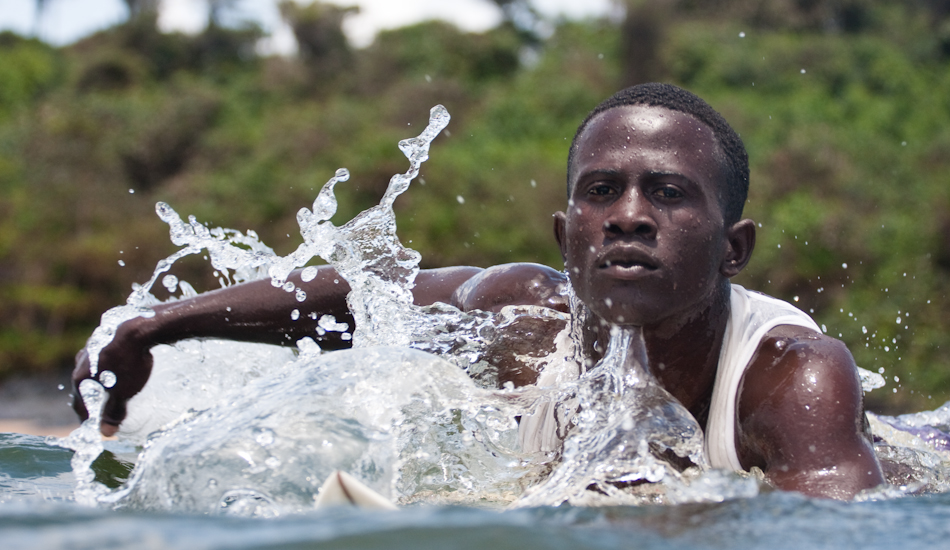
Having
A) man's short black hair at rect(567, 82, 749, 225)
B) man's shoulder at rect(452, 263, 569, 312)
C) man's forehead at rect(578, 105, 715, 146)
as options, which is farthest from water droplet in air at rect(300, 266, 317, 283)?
man's forehead at rect(578, 105, 715, 146)

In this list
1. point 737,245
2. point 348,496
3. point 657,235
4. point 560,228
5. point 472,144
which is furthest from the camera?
point 472,144

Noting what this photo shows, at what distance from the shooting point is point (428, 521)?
1.53 meters

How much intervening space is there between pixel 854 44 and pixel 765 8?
2.83 metres

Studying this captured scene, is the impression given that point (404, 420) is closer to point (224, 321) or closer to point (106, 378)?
point (224, 321)

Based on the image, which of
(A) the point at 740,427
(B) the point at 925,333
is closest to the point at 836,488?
(A) the point at 740,427

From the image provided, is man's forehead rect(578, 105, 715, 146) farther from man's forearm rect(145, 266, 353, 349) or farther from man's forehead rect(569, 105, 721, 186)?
man's forearm rect(145, 266, 353, 349)

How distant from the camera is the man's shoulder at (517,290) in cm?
290

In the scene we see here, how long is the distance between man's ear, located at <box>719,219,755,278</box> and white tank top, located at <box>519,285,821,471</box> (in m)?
0.14

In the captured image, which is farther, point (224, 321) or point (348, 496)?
point (224, 321)

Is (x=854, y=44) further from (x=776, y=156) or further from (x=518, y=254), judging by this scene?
(x=518, y=254)

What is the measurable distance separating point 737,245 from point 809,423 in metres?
0.53

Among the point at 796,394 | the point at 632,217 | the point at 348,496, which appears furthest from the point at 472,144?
the point at 348,496

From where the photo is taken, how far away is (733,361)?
2385 mm

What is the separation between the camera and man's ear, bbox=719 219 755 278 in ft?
7.85
